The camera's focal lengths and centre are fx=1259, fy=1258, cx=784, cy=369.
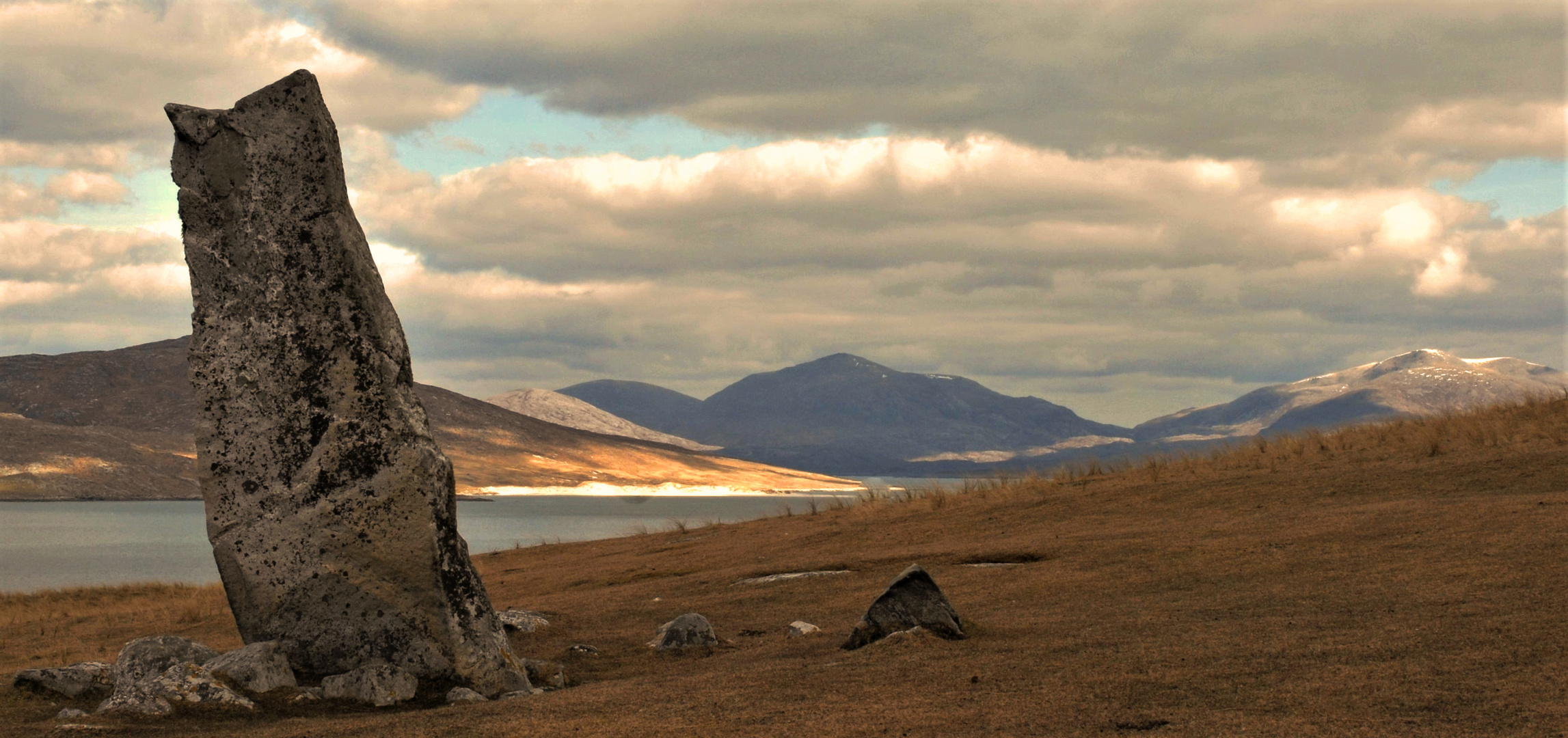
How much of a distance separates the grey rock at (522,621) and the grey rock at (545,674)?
2406mm

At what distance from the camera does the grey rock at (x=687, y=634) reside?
12.4m

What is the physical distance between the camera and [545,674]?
11.5m

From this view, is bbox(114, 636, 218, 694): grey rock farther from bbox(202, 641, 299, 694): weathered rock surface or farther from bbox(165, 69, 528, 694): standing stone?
bbox(165, 69, 528, 694): standing stone

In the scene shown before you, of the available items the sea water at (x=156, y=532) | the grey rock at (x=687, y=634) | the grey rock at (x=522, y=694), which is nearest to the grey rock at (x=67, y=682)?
the grey rock at (x=522, y=694)

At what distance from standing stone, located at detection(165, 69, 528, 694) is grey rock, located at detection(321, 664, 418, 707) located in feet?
0.74

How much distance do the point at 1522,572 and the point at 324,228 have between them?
1108cm

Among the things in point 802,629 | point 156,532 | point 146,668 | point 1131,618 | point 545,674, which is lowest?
point 156,532

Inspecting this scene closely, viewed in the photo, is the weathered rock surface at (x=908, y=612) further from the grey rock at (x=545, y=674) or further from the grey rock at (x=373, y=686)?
the grey rock at (x=373, y=686)

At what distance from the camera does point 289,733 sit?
8.57 m

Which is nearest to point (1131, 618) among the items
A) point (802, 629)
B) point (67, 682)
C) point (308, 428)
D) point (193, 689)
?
point (802, 629)

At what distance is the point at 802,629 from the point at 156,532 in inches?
3606

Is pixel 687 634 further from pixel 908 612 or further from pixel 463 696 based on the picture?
pixel 463 696

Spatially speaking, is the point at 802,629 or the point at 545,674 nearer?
the point at 545,674

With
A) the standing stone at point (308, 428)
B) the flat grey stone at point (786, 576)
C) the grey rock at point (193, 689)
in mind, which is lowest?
the flat grey stone at point (786, 576)
